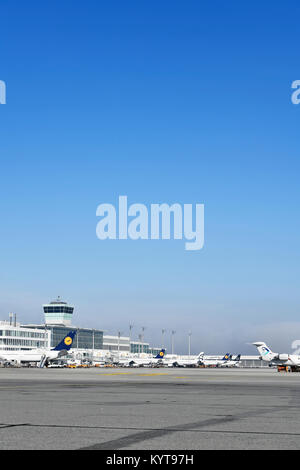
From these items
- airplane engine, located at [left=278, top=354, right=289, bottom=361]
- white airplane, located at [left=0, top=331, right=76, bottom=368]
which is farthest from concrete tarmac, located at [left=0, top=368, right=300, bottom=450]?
white airplane, located at [left=0, top=331, right=76, bottom=368]

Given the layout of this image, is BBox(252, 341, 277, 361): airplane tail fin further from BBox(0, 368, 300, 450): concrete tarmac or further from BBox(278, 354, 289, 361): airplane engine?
BBox(0, 368, 300, 450): concrete tarmac

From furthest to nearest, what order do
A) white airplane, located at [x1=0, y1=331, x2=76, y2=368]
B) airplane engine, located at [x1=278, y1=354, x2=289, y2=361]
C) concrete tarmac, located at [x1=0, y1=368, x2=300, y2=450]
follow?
white airplane, located at [x1=0, y1=331, x2=76, y2=368], airplane engine, located at [x1=278, y1=354, x2=289, y2=361], concrete tarmac, located at [x1=0, y1=368, x2=300, y2=450]

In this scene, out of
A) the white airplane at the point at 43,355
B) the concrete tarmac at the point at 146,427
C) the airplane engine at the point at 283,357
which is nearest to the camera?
the concrete tarmac at the point at 146,427

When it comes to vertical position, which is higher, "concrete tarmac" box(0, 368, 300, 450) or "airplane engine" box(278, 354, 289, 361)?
"concrete tarmac" box(0, 368, 300, 450)

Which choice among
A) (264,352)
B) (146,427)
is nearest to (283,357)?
(264,352)

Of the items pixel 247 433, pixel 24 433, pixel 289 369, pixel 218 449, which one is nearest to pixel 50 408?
pixel 24 433

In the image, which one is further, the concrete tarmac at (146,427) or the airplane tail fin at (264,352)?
the airplane tail fin at (264,352)

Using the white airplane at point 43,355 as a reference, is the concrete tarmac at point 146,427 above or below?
above

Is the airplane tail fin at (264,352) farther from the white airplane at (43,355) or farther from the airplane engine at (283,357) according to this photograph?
the white airplane at (43,355)

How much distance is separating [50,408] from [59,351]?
416 ft

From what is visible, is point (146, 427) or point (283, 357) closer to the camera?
point (146, 427)

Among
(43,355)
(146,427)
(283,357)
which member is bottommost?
(43,355)

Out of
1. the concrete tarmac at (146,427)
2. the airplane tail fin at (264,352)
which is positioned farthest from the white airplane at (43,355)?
the concrete tarmac at (146,427)

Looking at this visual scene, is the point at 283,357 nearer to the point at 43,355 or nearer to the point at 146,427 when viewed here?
the point at 43,355
